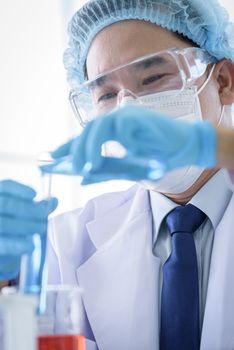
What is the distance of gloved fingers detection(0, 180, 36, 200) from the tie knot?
1.73ft

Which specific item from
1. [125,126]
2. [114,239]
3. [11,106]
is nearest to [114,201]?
[114,239]

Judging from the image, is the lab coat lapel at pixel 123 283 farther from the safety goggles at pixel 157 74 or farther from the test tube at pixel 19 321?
the test tube at pixel 19 321

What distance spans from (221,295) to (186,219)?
229 millimetres

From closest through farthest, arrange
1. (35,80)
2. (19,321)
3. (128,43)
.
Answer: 1. (19,321)
2. (128,43)
3. (35,80)

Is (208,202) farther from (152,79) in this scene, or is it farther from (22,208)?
(22,208)

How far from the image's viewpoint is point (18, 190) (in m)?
1.06

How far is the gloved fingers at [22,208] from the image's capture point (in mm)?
1022

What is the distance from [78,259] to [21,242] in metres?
0.64

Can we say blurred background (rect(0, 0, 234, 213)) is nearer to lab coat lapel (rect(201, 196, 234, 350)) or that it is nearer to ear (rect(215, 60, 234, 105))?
ear (rect(215, 60, 234, 105))

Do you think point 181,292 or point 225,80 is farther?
point 225,80

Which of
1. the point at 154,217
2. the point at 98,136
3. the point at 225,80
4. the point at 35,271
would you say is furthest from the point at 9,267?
the point at 225,80

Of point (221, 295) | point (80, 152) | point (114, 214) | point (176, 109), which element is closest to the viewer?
point (80, 152)

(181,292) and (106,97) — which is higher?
(106,97)

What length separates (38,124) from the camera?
219cm
